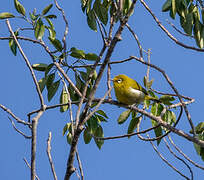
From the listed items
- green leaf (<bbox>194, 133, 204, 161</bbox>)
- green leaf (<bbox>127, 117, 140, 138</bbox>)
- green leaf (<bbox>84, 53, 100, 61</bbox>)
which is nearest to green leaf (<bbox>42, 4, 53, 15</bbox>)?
green leaf (<bbox>84, 53, 100, 61</bbox>)

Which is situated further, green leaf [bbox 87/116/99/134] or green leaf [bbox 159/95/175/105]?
green leaf [bbox 87/116/99/134]

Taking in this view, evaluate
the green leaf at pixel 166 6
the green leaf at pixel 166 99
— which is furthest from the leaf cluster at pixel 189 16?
the green leaf at pixel 166 99

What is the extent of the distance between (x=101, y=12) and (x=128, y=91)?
133cm

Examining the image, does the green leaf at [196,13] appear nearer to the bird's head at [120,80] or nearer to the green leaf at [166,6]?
the green leaf at [166,6]

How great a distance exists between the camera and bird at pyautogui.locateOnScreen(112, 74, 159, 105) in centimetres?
491

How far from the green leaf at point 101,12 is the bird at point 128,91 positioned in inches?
50.1

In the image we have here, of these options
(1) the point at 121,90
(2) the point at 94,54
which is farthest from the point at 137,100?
(2) the point at 94,54

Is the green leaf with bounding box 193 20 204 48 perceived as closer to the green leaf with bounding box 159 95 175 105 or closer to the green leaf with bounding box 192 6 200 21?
the green leaf with bounding box 192 6 200 21

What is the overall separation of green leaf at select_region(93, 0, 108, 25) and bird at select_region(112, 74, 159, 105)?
1.27 m

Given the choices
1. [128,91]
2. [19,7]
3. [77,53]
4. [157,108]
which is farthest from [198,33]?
[19,7]

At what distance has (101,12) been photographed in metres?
4.02

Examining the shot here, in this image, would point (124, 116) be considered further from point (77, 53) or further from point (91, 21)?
point (91, 21)

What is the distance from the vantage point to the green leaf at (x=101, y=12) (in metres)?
3.97

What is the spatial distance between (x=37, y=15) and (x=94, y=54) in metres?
0.80
